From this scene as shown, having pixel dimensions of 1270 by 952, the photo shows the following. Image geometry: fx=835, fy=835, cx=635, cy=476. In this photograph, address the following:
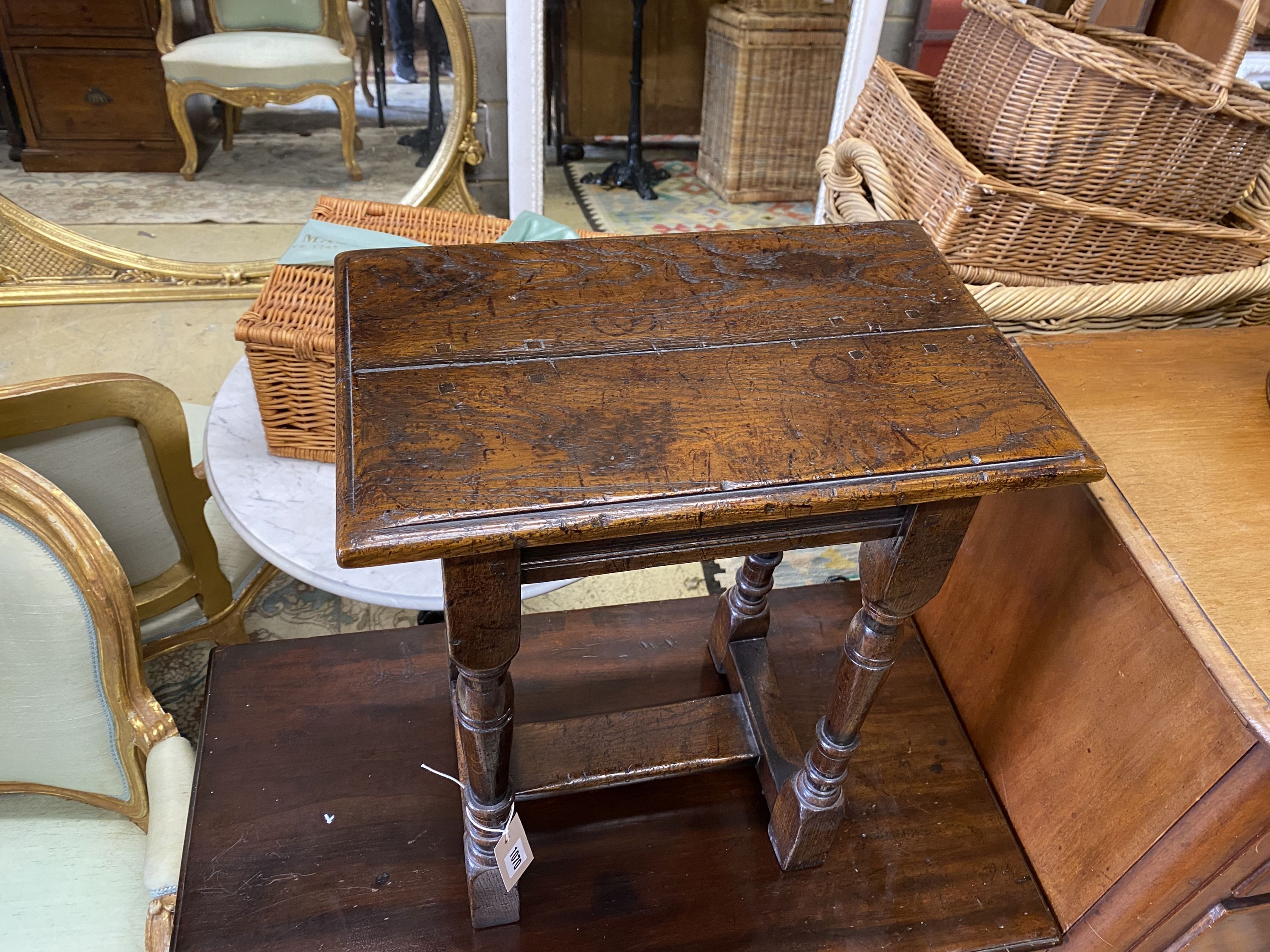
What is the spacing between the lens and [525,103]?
8.08ft

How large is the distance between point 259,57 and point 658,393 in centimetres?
202

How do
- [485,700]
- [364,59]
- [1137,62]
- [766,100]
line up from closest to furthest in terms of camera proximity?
[485,700] → [1137,62] → [364,59] → [766,100]

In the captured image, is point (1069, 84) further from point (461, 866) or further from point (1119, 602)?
point (461, 866)

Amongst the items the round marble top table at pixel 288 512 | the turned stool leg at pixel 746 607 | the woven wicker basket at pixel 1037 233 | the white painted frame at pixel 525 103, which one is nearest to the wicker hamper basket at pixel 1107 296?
the woven wicker basket at pixel 1037 233

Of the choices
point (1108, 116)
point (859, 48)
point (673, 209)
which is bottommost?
point (673, 209)

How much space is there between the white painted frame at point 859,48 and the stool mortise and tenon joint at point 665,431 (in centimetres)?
171

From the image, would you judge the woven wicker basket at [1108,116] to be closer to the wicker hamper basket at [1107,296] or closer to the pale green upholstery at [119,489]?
the wicker hamper basket at [1107,296]

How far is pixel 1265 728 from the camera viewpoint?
0.68m

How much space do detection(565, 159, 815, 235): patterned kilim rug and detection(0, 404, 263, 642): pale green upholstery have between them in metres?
2.04

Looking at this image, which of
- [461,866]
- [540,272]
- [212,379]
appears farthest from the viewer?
[212,379]

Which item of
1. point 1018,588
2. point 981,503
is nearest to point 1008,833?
point 1018,588

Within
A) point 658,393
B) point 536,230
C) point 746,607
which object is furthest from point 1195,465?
point 536,230

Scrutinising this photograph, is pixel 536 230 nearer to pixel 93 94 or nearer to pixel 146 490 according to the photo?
pixel 146 490

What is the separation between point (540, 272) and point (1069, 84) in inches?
31.6
